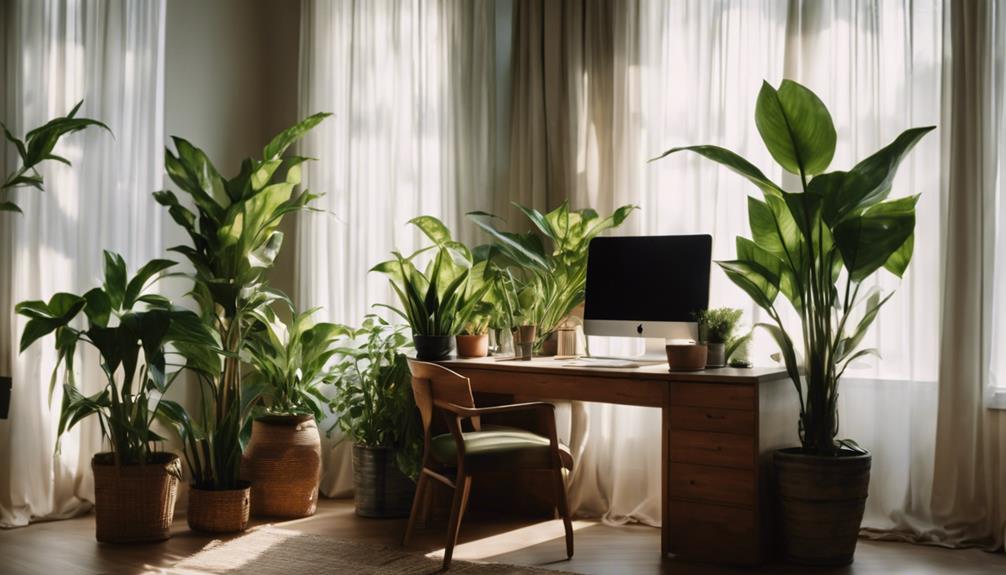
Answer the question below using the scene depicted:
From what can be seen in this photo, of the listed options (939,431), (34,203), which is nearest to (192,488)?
(34,203)

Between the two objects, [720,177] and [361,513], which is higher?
[720,177]

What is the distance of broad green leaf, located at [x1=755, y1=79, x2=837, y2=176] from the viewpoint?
3488mm

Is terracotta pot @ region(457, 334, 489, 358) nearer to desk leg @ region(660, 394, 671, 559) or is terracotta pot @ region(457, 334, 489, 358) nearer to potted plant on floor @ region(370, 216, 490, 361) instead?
potted plant on floor @ region(370, 216, 490, 361)

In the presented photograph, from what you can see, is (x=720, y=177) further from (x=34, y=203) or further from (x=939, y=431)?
(x=34, y=203)

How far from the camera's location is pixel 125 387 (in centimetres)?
390

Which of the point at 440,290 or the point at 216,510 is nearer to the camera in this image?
the point at 216,510

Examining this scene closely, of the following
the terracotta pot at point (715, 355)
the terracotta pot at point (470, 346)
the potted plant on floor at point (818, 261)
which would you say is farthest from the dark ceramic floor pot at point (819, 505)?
the terracotta pot at point (470, 346)

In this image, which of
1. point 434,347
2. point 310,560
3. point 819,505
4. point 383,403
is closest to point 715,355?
point 819,505

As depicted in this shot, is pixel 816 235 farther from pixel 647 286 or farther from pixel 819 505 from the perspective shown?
pixel 819 505

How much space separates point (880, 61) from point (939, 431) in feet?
4.81

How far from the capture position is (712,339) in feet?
12.6

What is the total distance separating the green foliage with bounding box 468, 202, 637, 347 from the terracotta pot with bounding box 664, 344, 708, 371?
0.76 meters

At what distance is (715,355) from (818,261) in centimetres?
52

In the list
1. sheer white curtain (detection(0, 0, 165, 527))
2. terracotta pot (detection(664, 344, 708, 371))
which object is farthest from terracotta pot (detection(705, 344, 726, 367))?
sheer white curtain (detection(0, 0, 165, 527))
